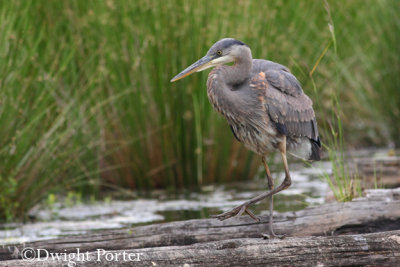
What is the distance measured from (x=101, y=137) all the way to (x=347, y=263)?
3.24m

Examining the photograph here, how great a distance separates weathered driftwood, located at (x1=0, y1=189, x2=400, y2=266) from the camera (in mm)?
3707

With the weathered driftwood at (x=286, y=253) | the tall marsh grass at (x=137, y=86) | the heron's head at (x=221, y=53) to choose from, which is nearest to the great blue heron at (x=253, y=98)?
the heron's head at (x=221, y=53)

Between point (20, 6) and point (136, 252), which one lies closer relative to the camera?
point (136, 252)

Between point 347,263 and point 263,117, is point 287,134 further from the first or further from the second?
point 347,263

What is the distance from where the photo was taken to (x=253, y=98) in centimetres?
394

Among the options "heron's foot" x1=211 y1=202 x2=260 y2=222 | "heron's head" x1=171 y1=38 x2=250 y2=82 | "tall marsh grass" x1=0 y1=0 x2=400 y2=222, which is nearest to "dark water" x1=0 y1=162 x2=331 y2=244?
"tall marsh grass" x1=0 y1=0 x2=400 y2=222

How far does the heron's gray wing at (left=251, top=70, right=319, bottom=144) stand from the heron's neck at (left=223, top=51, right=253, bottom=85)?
0.28 feet

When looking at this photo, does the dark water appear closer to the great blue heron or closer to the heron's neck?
the great blue heron

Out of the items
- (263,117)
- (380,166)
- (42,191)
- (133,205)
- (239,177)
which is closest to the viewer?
(263,117)

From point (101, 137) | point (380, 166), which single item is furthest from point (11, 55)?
point (380, 166)

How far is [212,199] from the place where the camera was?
561 centimetres

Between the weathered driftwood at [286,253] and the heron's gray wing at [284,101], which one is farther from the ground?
the heron's gray wing at [284,101]

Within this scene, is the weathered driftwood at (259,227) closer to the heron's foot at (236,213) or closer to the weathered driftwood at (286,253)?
the heron's foot at (236,213)

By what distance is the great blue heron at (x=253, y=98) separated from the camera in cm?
383
